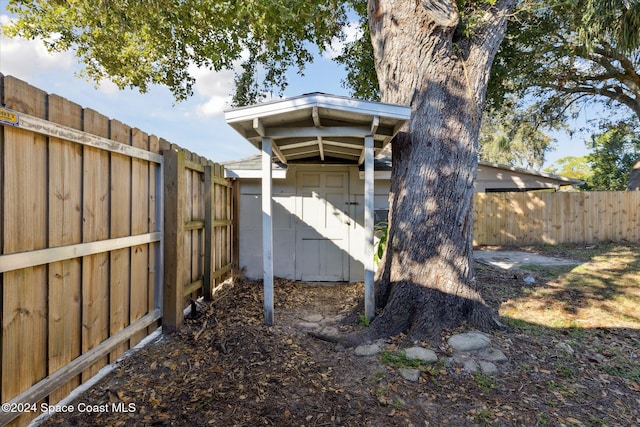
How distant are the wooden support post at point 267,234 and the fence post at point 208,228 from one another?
965 mm

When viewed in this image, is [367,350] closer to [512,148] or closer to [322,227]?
[322,227]

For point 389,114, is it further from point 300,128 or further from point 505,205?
point 505,205

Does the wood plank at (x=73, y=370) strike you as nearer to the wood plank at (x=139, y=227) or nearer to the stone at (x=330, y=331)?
the wood plank at (x=139, y=227)

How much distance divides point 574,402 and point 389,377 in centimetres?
128

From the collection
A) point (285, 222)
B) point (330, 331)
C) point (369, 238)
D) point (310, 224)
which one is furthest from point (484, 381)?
point (285, 222)

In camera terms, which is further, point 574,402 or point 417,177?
point 417,177

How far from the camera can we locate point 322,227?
5.77m

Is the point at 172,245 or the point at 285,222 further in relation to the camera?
the point at 285,222

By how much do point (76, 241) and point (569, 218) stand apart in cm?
1126

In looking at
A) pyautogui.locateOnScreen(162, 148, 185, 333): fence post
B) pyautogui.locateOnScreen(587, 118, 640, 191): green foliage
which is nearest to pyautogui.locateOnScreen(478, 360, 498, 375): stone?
pyautogui.locateOnScreen(162, 148, 185, 333): fence post

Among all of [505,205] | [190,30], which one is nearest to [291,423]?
[190,30]

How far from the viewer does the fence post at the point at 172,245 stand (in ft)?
10.2

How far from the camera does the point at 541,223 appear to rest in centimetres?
923

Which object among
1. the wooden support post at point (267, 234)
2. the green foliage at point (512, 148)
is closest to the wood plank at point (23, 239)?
the wooden support post at point (267, 234)
